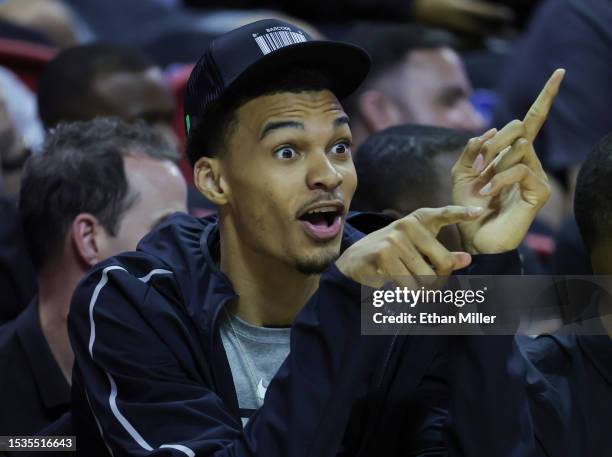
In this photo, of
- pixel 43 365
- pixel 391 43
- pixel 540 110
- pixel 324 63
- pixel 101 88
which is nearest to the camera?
pixel 540 110

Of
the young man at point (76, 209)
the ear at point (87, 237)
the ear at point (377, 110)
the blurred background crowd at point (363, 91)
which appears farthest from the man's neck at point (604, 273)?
the ear at point (377, 110)

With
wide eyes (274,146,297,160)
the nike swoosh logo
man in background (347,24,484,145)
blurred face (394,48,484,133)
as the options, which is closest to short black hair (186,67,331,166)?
wide eyes (274,146,297,160)

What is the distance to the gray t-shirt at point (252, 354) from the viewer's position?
2.21 metres

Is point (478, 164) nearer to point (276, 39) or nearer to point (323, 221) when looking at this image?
point (323, 221)

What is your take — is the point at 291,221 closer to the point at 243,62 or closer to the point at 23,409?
the point at 243,62

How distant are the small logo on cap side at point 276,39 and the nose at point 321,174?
8.0 inches

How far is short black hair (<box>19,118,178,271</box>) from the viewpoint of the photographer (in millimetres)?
2826

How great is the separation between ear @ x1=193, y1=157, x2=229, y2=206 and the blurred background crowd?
0.56 metres

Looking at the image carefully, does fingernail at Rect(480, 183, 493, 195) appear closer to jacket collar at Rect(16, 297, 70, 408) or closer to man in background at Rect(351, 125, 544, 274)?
man in background at Rect(351, 125, 544, 274)

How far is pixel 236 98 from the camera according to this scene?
2205 millimetres

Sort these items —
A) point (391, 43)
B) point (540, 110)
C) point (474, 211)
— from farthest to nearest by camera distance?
point (391, 43) → point (540, 110) → point (474, 211)

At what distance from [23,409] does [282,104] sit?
899mm

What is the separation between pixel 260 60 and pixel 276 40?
0.06 meters

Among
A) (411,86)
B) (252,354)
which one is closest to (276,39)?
(252,354)
